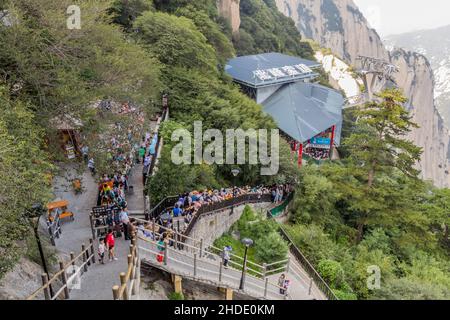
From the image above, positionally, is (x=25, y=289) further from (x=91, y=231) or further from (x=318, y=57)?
(x=318, y=57)

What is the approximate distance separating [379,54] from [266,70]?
101462 millimetres

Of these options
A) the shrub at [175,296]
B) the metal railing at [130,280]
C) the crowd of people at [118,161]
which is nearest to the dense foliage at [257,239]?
the crowd of people at [118,161]

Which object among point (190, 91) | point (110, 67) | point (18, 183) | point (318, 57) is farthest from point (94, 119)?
point (318, 57)

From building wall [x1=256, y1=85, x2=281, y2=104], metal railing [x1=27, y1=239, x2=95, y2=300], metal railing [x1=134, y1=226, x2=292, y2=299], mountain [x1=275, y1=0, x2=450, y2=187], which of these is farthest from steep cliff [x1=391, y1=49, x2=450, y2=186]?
metal railing [x1=27, y1=239, x2=95, y2=300]

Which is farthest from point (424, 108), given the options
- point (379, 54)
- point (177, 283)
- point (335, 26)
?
point (177, 283)

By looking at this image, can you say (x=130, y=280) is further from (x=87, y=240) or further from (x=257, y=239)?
(x=257, y=239)

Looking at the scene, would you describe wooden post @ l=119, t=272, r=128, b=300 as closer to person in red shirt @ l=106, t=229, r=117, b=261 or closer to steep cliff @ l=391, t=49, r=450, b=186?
person in red shirt @ l=106, t=229, r=117, b=261

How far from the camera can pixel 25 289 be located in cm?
1036

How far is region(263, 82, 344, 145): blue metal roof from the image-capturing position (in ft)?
120

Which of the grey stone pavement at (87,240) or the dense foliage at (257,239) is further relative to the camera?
the dense foliage at (257,239)

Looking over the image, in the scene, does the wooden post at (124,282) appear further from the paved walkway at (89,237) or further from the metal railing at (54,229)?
the metal railing at (54,229)

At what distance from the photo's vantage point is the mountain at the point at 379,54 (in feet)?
375
